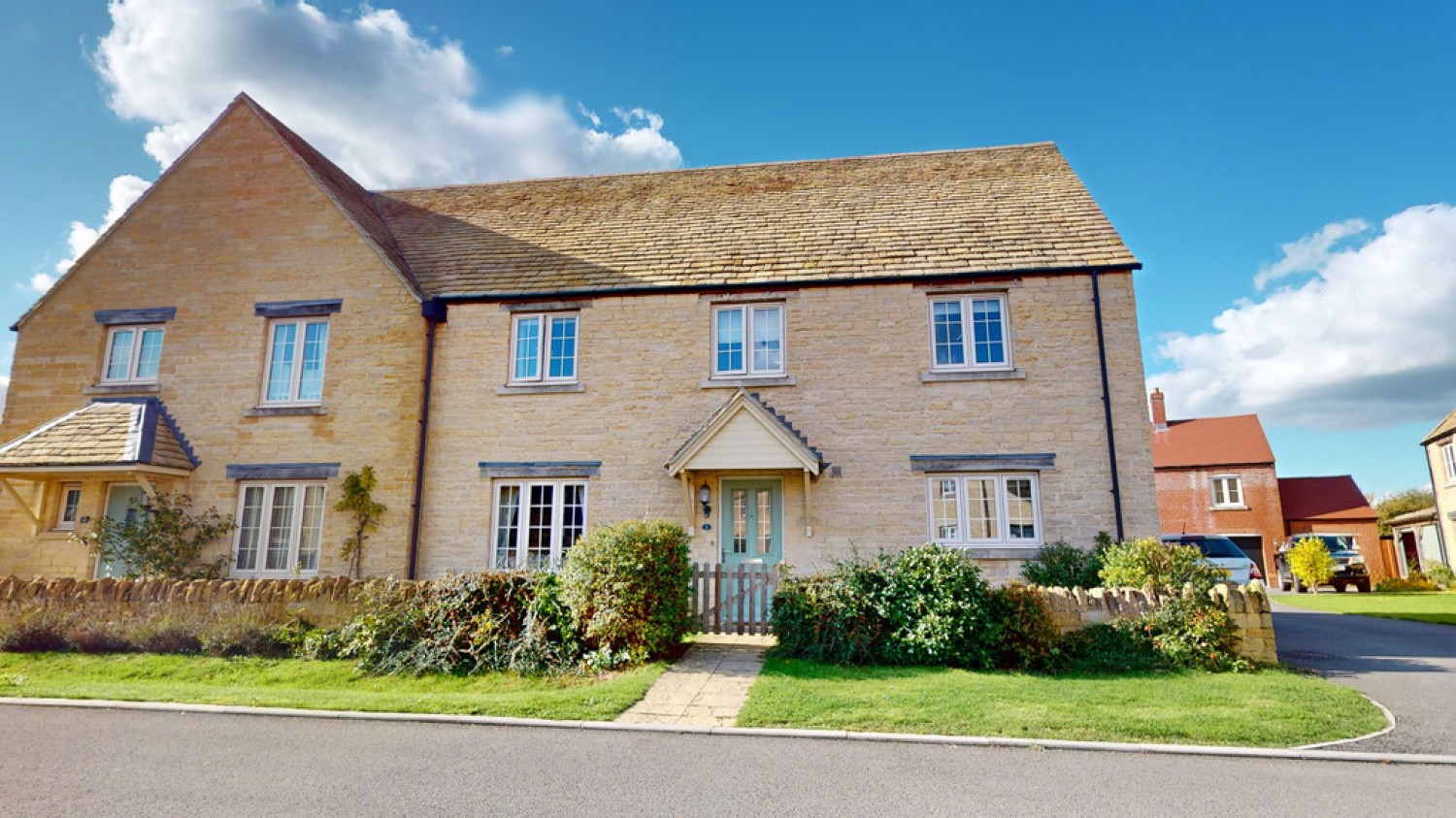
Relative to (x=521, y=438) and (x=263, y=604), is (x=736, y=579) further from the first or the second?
(x=263, y=604)

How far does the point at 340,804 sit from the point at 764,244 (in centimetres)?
1297

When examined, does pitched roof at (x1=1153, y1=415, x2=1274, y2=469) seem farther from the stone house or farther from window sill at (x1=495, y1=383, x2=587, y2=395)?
window sill at (x1=495, y1=383, x2=587, y2=395)

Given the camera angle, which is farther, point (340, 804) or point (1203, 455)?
point (1203, 455)

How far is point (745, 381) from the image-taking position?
1438cm

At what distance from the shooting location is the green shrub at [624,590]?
9.64 m

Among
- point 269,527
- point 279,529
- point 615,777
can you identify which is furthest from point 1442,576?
point 269,527

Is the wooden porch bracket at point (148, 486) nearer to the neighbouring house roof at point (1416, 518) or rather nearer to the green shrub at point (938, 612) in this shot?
the green shrub at point (938, 612)

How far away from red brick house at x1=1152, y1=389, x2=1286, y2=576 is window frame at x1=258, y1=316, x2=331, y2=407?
3596cm

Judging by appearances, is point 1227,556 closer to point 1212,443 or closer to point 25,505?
point 1212,443

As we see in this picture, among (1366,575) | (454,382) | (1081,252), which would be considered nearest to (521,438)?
(454,382)

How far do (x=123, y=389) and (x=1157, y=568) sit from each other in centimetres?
2042

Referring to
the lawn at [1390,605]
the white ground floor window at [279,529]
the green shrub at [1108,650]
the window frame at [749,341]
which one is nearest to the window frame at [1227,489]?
the lawn at [1390,605]

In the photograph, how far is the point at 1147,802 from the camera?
17.4 feet

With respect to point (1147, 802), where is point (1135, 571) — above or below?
above
